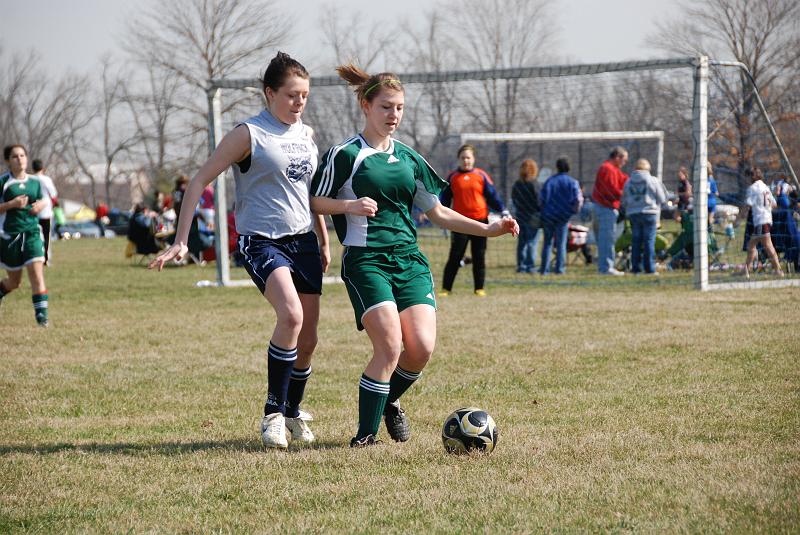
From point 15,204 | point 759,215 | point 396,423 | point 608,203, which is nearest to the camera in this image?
point 396,423

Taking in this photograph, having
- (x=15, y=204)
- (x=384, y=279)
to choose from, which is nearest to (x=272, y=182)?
(x=384, y=279)

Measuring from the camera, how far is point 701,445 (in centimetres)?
517

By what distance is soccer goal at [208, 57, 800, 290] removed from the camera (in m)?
14.4

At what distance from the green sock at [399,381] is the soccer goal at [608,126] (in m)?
7.76

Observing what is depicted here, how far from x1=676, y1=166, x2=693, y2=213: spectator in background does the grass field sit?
6.16 metres

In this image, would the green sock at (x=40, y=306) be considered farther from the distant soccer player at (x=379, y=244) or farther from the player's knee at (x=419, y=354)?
the player's knee at (x=419, y=354)

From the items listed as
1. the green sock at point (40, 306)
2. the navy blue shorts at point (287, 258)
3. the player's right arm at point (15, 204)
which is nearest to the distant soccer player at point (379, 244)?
the navy blue shorts at point (287, 258)

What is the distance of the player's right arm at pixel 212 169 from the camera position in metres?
5.28

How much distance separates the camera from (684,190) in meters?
17.9

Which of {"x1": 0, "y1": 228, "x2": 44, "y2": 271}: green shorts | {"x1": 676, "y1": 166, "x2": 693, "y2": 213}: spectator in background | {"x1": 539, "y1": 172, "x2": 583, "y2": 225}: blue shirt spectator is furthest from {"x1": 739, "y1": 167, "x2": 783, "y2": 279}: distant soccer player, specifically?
{"x1": 0, "y1": 228, "x2": 44, "y2": 271}: green shorts

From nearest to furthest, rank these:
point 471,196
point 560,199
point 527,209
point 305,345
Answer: point 305,345
point 471,196
point 560,199
point 527,209

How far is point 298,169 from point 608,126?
1334 cm

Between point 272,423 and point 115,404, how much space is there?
6.44 feet

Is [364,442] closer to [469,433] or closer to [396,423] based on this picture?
[396,423]
